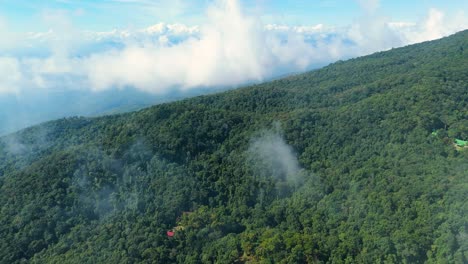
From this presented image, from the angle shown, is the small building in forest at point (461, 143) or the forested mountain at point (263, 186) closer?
the forested mountain at point (263, 186)

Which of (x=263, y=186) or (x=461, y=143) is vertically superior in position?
(x=461, y=143)

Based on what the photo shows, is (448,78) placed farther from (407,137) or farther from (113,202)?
(113,202)

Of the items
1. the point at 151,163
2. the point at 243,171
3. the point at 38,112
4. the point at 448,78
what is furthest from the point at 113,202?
the point at 38,112

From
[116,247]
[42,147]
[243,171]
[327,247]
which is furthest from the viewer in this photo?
[42,147]

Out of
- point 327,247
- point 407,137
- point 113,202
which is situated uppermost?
point 407,137

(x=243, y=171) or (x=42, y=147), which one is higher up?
(x=42, y=147)

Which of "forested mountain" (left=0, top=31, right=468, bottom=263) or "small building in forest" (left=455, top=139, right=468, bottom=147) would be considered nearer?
"forested mountain" (left=0, top=31, right=468, bottom=263)

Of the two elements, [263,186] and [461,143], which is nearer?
[461,143]

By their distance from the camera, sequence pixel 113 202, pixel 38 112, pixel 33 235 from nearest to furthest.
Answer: pixel 33 235 → pixel 113 202 → pixel 38 112
